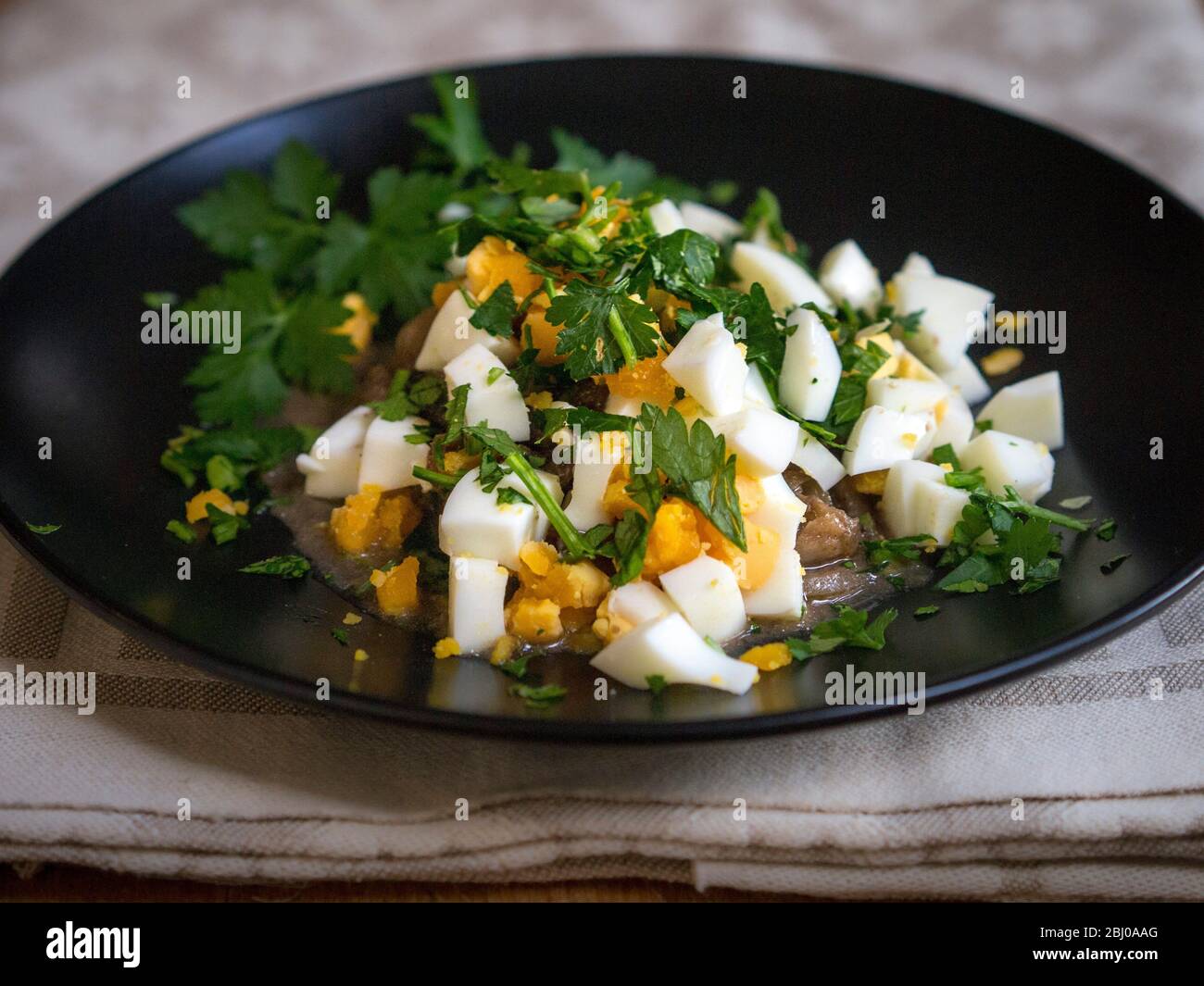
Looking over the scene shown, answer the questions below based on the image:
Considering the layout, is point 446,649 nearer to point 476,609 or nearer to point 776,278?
point 476,609

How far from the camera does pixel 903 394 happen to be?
2.88 m

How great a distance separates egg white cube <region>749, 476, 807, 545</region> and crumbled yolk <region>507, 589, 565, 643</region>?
448 millimetres

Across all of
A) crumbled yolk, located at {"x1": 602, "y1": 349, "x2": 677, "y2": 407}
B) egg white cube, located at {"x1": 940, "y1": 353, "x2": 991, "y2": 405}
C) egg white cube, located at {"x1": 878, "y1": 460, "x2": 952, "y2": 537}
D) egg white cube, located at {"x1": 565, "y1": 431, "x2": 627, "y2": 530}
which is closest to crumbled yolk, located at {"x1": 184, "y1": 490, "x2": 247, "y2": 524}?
egg white cube, located at {"x1": 565, "y1": 431, "x2": 627, "y2": 530}

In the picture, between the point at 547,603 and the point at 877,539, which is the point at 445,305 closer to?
the point at 547,603

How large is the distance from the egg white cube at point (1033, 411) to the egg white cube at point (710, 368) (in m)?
0.75

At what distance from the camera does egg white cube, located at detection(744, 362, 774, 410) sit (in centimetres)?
273

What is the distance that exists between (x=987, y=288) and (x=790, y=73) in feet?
3.22

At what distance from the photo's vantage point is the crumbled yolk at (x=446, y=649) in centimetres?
248

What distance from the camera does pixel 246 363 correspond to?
3266 millimetres

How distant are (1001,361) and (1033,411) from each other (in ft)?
1.07
